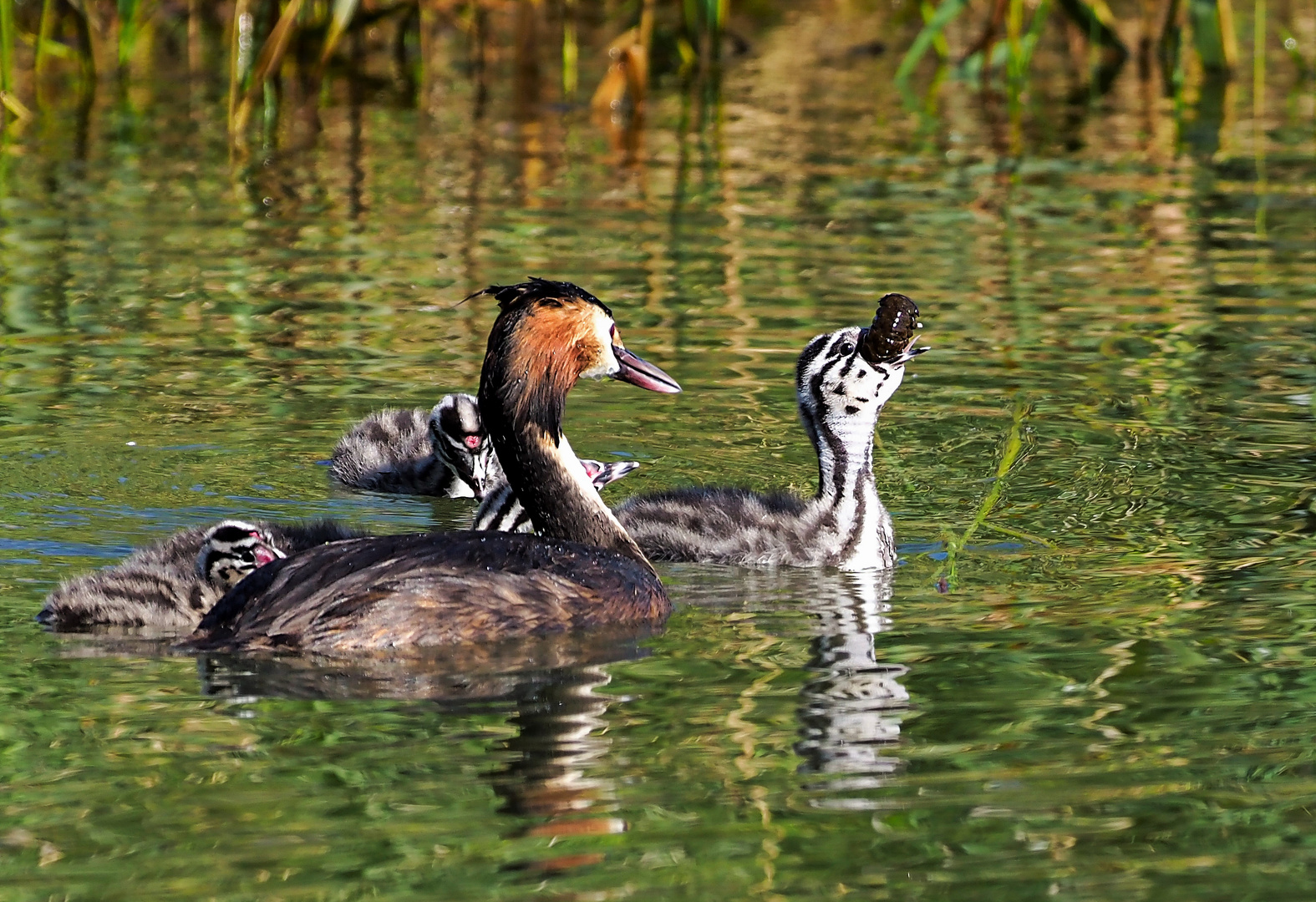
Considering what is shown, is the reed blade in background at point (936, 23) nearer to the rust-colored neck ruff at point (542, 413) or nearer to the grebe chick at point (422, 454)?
the grebe chick at point (422, 454)

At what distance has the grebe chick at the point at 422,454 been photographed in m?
8.88

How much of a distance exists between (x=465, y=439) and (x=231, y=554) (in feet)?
7.32

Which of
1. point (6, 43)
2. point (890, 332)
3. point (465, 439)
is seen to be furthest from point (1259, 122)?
point (890, 332)

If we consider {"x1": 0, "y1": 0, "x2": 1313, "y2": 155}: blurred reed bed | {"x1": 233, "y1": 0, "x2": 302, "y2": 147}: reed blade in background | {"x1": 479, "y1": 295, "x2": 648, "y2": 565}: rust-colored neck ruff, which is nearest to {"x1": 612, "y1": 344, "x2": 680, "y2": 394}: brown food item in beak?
{"x1": 479, "y1": 295, "x2": 648, "y2": 565}: rust-colored neck ruff

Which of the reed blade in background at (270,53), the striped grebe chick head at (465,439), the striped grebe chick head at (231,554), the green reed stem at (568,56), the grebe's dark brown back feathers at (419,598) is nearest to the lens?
the grebe's dark brown back feathers at (419,598)

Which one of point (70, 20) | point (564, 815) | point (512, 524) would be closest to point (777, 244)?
point (512, 524)

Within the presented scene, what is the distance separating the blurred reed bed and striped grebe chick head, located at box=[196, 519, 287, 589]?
8170 mm

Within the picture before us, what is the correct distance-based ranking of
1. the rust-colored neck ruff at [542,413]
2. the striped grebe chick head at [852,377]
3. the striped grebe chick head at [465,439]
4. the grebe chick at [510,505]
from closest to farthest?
1. the rust-colored neck ruff at [542,413]
2. the striped grebe chick head at [852,377]
3. the grebe chick at [510,505]
4. the striped grebe chick head at [465,439]

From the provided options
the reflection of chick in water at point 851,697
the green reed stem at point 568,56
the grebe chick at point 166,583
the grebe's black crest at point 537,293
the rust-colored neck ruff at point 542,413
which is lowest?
the reflection of chick in water at point 851,697

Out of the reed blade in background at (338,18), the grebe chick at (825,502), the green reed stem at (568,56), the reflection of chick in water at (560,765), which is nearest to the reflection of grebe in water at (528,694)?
the reflection of chick in water at (560,765)

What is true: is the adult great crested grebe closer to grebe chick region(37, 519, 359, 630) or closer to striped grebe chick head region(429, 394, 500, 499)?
grebe chick region(37, 519, 359, 630)

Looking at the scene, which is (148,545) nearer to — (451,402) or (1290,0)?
(451,402)

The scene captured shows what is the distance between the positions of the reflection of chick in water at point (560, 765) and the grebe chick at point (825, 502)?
173cm

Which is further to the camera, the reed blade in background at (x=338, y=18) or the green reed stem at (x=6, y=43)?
the reed blade in background at (x=338, y=18)
